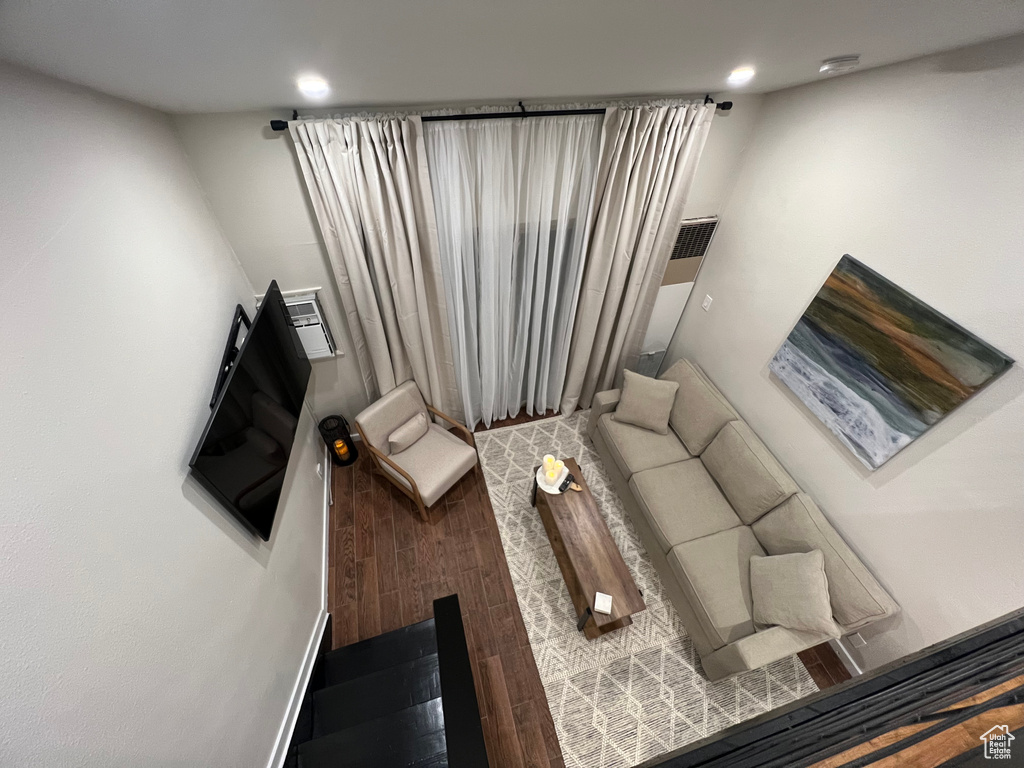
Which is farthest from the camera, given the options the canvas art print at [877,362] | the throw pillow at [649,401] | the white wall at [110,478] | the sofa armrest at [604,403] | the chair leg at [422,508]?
the sofa armrest at [604,403]

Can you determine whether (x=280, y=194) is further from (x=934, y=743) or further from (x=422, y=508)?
(x=934, y=743)

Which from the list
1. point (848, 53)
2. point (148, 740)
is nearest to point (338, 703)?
point (148, 740)

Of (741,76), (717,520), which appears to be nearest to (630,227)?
(741,76)

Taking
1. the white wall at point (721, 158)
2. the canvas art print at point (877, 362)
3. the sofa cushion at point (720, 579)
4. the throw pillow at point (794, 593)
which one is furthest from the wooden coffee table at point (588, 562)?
the white wall at point (721, 158)

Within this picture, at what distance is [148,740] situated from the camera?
1010 mm

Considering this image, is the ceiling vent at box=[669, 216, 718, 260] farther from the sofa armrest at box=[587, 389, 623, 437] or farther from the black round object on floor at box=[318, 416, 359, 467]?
the black round object on floor at box=[318, 416, 359, 467]

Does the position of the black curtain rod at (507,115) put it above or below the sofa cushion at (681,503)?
above

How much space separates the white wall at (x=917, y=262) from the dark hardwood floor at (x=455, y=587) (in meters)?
0.94

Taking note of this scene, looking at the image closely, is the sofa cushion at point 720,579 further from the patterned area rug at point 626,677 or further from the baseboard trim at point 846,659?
the baseboard trim at point 846,659

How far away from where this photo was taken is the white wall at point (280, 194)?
76.5 inches

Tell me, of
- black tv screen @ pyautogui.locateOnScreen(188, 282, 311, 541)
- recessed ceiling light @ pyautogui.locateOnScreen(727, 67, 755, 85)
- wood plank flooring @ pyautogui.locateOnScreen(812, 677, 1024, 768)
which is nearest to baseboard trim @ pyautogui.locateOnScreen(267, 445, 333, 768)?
black tv screen @ pyautogui.locateOnScreen(188, 282, 311, 541)

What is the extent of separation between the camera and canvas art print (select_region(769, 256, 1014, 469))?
1.74m

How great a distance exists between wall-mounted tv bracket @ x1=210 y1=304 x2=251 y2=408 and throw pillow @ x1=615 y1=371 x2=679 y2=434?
8.30 ft

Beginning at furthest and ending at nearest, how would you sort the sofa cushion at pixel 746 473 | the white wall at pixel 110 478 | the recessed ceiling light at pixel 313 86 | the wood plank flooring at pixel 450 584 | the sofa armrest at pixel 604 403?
the sofa armrest at pixel 604 403, the sofa cushion at pixel 746 473, the wood plank flooring at pixel 450 584, the recessed ceiling light at pixel 313 86, the white wall at pixel 110 478
